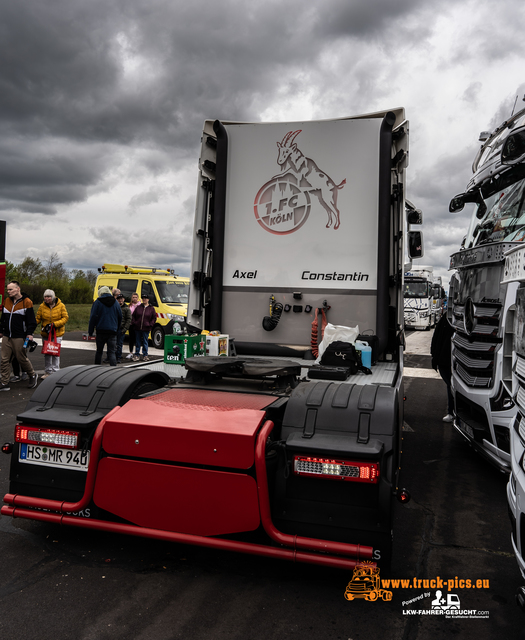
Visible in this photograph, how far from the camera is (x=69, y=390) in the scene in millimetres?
3570

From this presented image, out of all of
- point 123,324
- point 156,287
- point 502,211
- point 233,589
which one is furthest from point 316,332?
point 156,287

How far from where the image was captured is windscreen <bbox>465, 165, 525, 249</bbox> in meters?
5.05

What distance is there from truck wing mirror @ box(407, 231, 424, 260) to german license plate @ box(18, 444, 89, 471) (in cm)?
449

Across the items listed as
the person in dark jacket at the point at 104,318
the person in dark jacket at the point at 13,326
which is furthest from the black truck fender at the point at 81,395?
the person in dark jacket at the point at 104,318

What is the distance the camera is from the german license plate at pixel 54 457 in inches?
128

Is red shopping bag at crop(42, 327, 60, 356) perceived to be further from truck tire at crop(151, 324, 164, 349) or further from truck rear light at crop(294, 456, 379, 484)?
truck rear light at crop(294, 456, 379, 484)

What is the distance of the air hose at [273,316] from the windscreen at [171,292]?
10.7m

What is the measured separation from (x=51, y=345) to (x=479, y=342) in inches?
300

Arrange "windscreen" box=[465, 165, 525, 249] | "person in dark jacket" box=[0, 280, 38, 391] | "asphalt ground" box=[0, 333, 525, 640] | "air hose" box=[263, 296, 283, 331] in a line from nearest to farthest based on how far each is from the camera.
A: 1. "asphalt ground" box=[0, 333, 525, 640]
2. "windscreen" box=[465, 165, 525, 249]
3. "air hose" box=[263, 296, 283, 331]
4. "person in dark jacket" box=[0, 280, 38, 391]

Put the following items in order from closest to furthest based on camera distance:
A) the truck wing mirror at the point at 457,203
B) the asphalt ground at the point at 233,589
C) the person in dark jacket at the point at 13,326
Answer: the asphalt ground at the point at 233,589
the truck wing mirror at the point at 457,203
the person in dark jacket at the point at 13,326

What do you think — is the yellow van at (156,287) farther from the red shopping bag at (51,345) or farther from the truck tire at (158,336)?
the red shopping bag at (51,345)

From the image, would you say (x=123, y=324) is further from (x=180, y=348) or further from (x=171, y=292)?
(x=180, y=348)

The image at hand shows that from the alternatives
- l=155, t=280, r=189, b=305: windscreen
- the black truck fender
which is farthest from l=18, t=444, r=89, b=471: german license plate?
l=155, t=280, r=189, b=305: windscreen

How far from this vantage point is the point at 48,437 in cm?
330
